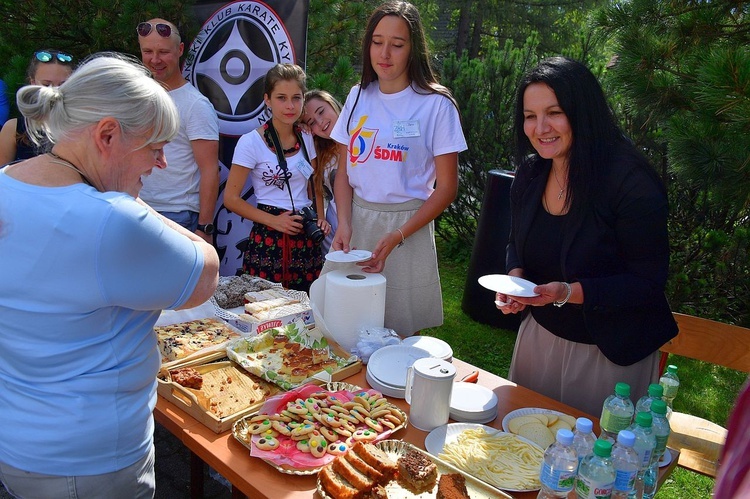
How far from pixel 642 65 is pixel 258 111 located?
241 cm

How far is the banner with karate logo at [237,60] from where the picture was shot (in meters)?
3.75

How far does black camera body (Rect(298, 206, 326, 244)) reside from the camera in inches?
122

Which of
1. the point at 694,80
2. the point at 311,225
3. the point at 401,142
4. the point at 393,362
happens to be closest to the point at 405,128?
the point at 401,142

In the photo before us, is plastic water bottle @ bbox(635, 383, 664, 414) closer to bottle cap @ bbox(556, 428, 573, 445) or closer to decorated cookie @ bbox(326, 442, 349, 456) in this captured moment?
bottle cap @ bbox(556, 428, 573, 445)

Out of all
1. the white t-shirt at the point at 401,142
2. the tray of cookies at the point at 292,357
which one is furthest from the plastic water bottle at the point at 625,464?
the white t-shirt at the point at 401,142

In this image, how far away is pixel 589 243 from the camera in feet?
6.30

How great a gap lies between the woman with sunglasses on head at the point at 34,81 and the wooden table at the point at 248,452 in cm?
180

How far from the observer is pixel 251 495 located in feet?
4.93

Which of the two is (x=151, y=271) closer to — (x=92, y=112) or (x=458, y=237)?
(x=92, y=112)

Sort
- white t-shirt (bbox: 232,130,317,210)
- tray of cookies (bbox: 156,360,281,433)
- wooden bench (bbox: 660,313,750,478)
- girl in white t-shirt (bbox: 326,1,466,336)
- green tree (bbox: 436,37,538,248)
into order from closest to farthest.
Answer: tray of cookies (bbox: 156,360,281,433) < wooden bench (bbox: 660,313,750,478) < girl in white t-shirt (bbox: 326,1,466,336) < white t-shirt (bbox: 232,130,317,210) < green tree (bbox: 436,37,538,248)

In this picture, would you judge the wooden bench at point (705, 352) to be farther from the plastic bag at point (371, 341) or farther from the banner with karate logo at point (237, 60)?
the banner with karate logo at point (237, 60)

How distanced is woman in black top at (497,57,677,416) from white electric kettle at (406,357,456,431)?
397 millimetres

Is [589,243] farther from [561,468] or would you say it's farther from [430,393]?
[561,468]

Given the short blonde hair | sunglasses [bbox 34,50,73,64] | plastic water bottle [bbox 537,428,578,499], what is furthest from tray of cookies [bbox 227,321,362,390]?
sunglasses [bbox 34,50,73,64]
